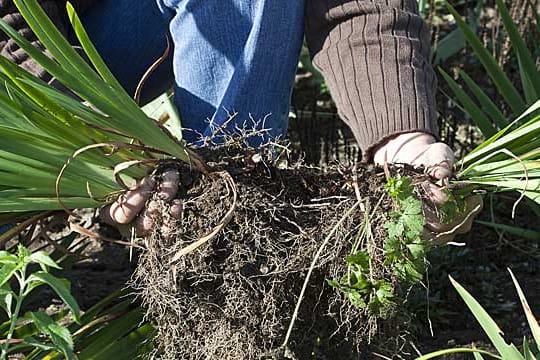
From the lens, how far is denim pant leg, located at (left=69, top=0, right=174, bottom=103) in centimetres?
163

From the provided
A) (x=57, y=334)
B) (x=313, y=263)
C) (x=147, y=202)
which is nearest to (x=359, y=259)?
(x=313, y=263)

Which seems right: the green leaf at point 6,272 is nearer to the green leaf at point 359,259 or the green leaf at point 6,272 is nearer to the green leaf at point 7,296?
the green leaf at point 7,296

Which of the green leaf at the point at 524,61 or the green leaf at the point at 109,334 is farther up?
the green leaf at the point at 109,334

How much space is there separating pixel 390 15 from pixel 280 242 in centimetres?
40

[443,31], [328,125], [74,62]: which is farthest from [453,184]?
[443,31]

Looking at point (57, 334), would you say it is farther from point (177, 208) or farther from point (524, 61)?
→ point (524, 61)

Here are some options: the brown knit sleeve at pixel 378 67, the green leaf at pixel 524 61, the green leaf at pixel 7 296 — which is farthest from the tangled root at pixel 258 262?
the green leaf at pixel 524 61

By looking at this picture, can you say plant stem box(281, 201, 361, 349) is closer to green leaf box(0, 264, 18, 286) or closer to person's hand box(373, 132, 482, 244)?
person's hand box(373, 132, 482, 244)

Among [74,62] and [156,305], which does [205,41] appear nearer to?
[74,62]

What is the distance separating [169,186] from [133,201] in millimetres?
57

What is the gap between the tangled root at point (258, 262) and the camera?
1.22 m

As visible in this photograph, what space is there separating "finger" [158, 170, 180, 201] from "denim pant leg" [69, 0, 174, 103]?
1.61 feet

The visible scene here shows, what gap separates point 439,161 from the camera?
125 centimetres

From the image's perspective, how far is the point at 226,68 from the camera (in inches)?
57.0
